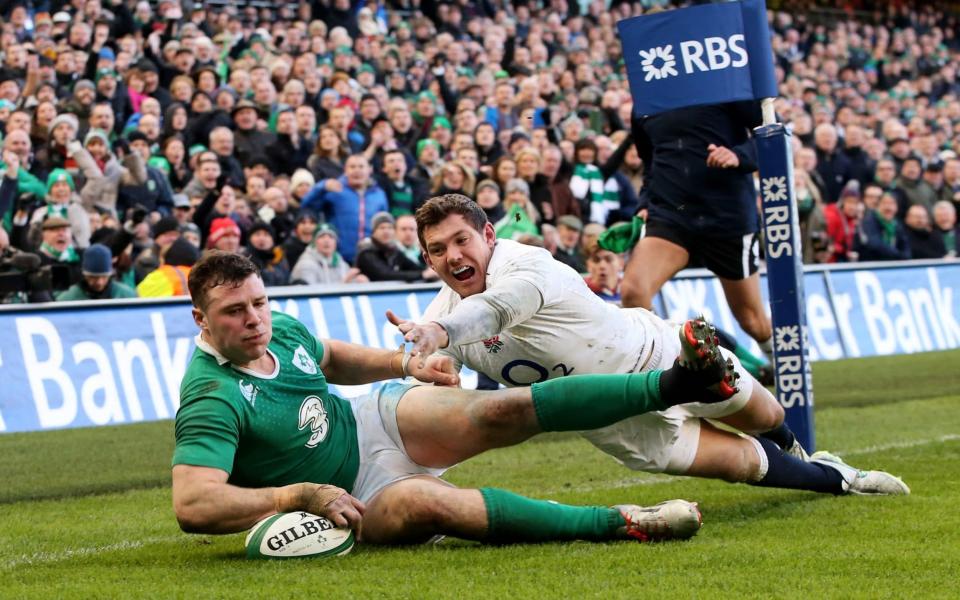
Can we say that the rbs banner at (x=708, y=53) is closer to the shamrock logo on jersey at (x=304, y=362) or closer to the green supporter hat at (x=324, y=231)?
the shamrock logo on jersey at (x=304, y=362)

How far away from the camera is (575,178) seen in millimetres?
16672

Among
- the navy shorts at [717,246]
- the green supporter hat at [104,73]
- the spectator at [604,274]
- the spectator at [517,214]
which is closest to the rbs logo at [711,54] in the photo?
the navy shorts at [717,246]

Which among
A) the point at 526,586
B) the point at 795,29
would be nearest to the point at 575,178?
the point at 526,586

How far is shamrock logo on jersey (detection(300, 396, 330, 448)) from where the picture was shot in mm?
5523

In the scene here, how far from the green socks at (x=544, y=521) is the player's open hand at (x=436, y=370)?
0.56m

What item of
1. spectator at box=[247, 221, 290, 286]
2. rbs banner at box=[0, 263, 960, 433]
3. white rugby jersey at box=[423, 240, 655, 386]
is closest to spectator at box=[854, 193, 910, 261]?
rbs banner at box=[0, 263, 960, 433]

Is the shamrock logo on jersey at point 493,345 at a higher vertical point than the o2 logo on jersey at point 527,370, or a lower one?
higher

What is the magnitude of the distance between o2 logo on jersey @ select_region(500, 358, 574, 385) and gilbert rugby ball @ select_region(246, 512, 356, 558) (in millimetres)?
995

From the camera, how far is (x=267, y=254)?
14031mm

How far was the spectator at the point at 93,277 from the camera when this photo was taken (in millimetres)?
11977

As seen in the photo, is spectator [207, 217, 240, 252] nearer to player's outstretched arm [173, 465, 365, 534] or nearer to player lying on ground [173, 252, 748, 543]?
player lying on ground [173, 252, 748, 543]

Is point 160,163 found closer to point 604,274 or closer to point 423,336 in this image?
point 604,274

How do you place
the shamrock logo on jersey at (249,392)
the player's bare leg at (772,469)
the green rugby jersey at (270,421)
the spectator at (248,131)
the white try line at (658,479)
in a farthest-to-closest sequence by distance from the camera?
the spectator at (248,131) < the white try line at (658,479) < the player's bare leg at (772,469) < the shamrock logo on jersey at (249,392) < the green rugby jersey at (270,421)

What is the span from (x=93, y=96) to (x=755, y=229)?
8124mm
